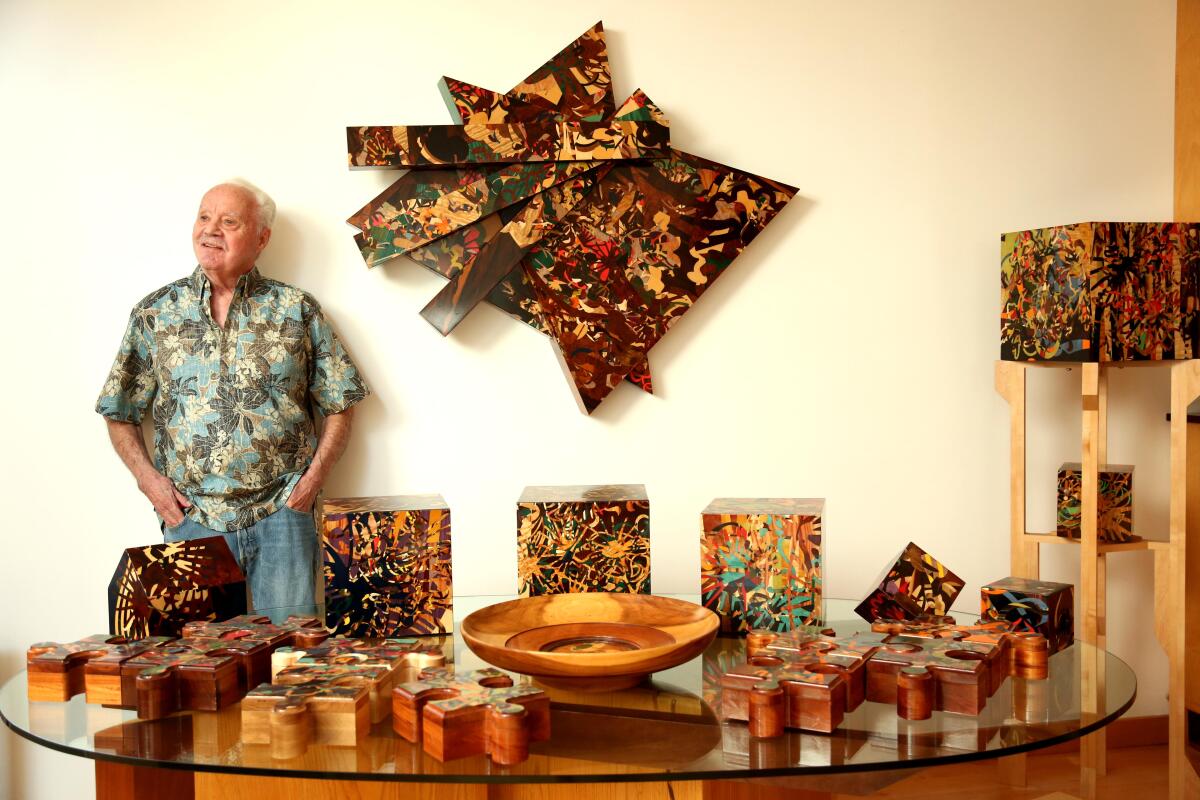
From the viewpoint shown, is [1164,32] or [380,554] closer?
[380,554]

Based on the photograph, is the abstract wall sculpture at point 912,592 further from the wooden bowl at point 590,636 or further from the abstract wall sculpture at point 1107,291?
the abstract wall sculpture at point 1107,291

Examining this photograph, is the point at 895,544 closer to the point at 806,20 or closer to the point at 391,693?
the point at 806,20

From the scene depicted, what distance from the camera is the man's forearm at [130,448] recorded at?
270 centimetres

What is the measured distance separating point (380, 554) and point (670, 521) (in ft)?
4.64

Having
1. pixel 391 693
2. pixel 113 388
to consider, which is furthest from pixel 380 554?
pixel 113 388

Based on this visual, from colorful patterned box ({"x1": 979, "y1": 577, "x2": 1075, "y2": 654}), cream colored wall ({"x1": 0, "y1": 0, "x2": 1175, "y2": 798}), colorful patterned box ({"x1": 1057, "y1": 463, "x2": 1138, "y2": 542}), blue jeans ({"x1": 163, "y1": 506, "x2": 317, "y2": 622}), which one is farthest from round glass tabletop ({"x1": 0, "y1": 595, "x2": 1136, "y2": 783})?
cream colored wall ({"x1": 0, "y1": 0, "x2": 1175, "y2": 798})

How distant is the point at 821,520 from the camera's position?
1770mm

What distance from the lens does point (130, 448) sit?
2.72 m

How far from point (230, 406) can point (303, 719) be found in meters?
1.59

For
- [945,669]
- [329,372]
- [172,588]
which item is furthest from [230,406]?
[945,669]

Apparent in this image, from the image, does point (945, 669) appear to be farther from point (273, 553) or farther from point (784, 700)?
point (273, 553)

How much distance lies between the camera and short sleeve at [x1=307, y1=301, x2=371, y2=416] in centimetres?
277

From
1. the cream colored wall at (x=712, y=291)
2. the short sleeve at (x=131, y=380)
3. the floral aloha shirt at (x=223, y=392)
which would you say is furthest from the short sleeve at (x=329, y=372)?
the short sleeve at (x=131, y=380)

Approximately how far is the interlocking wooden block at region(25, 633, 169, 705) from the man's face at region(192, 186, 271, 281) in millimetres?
1365
